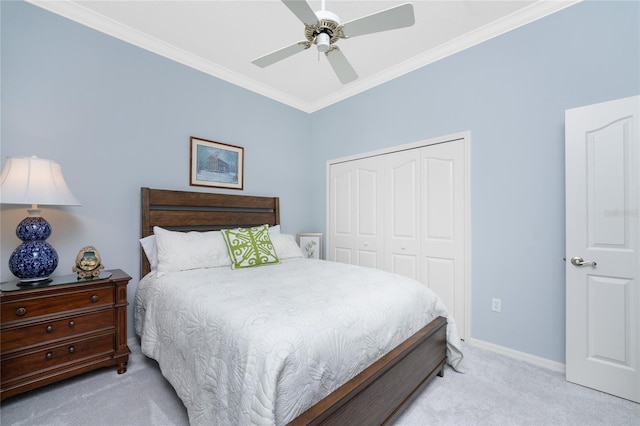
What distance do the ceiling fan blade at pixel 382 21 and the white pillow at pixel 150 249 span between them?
7.73ft

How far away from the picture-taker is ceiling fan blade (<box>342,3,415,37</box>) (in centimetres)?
142

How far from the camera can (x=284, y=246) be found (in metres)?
3.09

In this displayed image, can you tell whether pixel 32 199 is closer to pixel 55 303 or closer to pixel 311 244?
pixel 55 303

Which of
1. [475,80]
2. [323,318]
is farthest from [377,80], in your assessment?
[323,318]

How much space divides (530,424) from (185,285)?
2.26m

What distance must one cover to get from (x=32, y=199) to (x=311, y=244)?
2.76 metres

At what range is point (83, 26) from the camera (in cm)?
235

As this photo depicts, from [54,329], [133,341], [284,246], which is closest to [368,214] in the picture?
[284,246]

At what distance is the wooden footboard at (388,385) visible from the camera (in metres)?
1.17

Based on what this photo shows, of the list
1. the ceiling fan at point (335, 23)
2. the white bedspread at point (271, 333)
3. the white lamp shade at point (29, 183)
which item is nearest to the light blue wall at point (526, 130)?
the white bedspread at point (271, 333)

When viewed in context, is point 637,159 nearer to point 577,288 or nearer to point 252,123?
point 577,288

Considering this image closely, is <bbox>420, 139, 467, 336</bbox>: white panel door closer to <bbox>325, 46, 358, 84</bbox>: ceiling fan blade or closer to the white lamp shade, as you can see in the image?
<bbox>325, 46, 358, 84</bbox>: ceiling fan blade

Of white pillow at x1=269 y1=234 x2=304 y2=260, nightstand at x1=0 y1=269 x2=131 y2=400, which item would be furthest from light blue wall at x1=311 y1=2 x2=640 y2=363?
nightstand at x1=0 y1=269 x2=131 y2=400

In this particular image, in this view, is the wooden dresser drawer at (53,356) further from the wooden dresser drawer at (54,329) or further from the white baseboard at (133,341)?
the white baseboard at (133,341)
